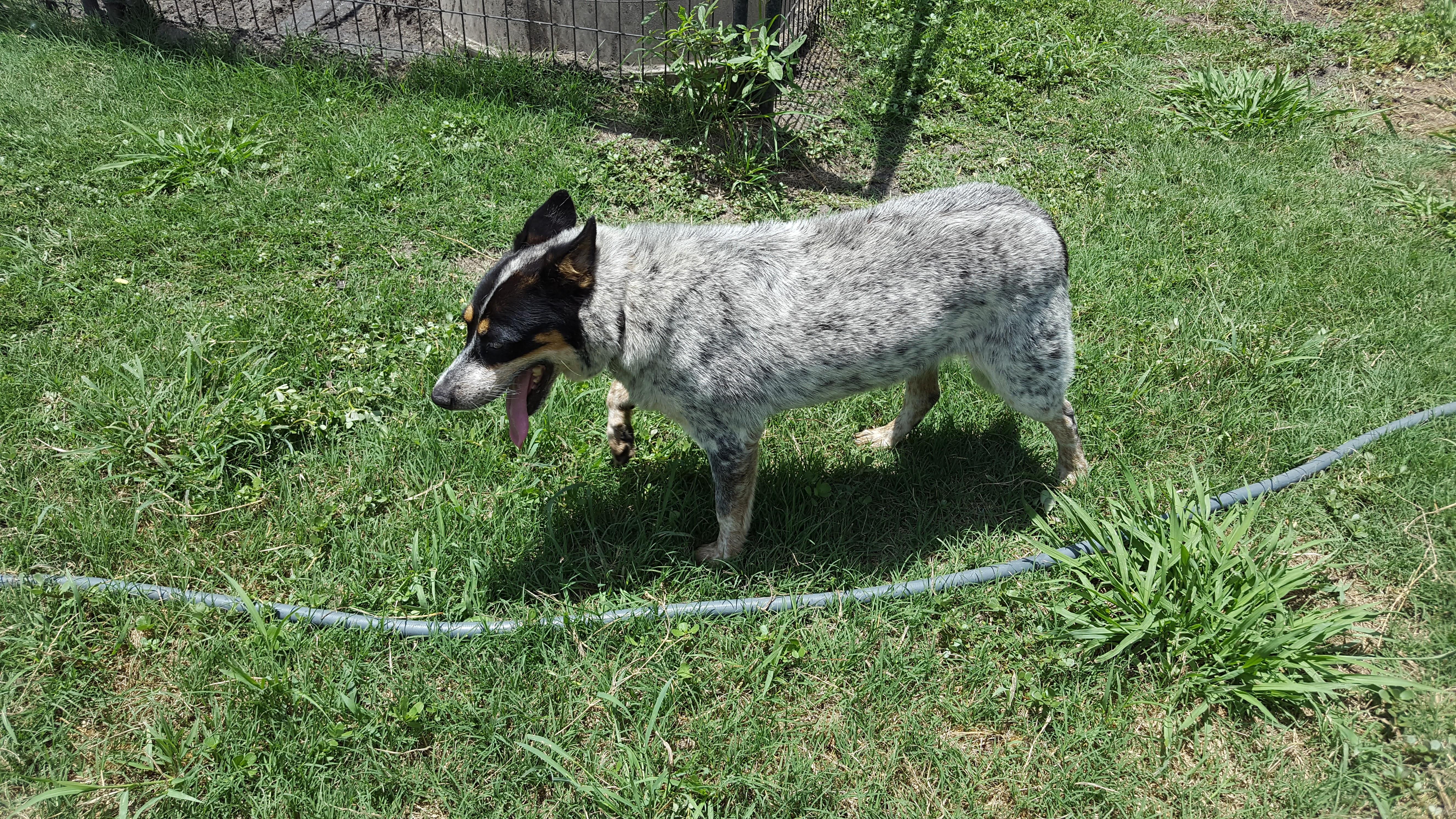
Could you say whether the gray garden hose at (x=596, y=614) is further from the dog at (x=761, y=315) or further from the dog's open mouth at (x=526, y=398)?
the dog's open mouth at (x=526, y=398)

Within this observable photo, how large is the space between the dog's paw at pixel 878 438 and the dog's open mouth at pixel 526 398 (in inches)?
61.9

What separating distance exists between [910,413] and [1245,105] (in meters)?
4.28

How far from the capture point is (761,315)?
3.36 metres

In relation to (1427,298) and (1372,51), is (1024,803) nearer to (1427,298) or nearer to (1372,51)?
(1427,298)

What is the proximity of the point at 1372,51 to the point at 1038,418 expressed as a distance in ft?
19.4

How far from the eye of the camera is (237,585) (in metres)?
3.32

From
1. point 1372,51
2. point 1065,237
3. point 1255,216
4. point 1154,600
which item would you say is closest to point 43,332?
point 1154,600

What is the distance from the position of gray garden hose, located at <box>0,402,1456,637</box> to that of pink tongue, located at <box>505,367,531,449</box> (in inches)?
27.2

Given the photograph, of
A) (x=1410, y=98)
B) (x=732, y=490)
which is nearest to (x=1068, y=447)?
(x=732, y=490)

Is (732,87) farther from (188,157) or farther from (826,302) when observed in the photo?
(188,157)

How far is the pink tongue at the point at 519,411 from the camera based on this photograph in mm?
3379

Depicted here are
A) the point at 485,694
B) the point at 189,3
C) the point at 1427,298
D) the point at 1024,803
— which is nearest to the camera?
the point at 1024,803

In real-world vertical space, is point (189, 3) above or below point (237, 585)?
above

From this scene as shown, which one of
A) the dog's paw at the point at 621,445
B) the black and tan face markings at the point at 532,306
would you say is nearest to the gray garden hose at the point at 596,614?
the dog's paw at the point at 621,445
